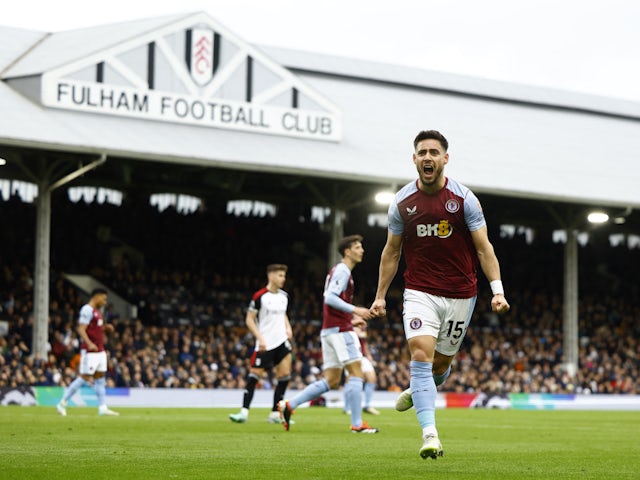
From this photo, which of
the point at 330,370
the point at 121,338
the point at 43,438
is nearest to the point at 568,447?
the point at 330,370

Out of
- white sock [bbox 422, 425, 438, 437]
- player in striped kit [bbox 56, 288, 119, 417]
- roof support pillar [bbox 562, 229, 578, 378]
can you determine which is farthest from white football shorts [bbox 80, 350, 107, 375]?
roof support pillar [bbox 562, 229, 578, 378]

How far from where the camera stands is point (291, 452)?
1098 centimetres

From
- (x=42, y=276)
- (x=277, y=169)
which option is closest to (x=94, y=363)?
(x=42, y=276)

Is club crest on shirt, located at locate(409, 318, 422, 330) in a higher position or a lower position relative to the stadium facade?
lower

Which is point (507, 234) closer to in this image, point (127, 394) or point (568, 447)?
point (127, 394)

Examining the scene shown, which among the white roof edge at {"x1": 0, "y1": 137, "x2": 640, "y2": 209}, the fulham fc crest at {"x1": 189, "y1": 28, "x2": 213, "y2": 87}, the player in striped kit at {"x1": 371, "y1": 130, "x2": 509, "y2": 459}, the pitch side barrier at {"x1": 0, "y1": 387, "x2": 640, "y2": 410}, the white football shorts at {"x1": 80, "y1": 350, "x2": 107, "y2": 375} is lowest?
the pitch side barrier at {"x1": 0, "y1": 387, "x2": 640, "y2": 410}

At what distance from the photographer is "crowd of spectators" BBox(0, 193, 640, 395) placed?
30.9m

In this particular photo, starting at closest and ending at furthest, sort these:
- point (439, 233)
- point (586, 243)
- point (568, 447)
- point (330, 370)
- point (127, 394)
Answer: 1. point (439, 233)
2. point (568, 447)
3. point (330, 370)
4. point (127, 394)
5. point (586, 243)

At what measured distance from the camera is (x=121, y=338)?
31922mm

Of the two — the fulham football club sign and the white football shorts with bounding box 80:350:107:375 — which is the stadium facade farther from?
the white football shorts with bounding box 80:350:107:375

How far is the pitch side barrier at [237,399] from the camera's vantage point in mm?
26266

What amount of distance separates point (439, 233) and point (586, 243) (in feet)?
135

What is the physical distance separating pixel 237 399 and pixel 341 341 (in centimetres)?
1372

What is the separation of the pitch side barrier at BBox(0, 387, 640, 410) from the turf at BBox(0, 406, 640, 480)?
935 cm
